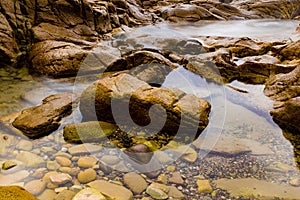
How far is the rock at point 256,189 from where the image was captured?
134 inches

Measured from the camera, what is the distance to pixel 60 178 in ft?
11.8

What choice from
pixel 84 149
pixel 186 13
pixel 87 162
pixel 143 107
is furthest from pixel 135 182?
pixel 186 13

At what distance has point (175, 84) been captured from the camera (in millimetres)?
7117

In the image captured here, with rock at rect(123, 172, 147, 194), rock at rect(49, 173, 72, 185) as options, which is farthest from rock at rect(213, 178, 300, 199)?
rock at rect(49, 173, 72, 185)

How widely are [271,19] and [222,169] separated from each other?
82.9ft

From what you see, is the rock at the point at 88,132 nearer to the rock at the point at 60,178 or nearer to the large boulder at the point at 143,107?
the large boulder at the point at 143,107

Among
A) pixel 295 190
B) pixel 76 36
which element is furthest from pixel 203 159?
pixel 76 36

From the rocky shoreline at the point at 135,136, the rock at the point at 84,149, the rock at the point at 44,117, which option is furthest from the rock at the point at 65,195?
the rock at the point at 44,117

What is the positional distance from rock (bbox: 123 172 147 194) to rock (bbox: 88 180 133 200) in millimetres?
104

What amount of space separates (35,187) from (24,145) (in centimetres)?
123

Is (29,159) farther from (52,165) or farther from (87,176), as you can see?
(87,176)

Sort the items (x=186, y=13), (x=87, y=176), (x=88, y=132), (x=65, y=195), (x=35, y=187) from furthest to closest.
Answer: (x=186, y=13) → (x=88, y=132) → (x=87, y=176) → (x=35, y=187) → (x=65, y=195)

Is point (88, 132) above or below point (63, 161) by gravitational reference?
above

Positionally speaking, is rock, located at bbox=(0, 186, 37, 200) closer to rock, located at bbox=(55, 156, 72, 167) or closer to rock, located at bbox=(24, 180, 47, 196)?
rock, located at bbox=(24, 180, 47, 196)
